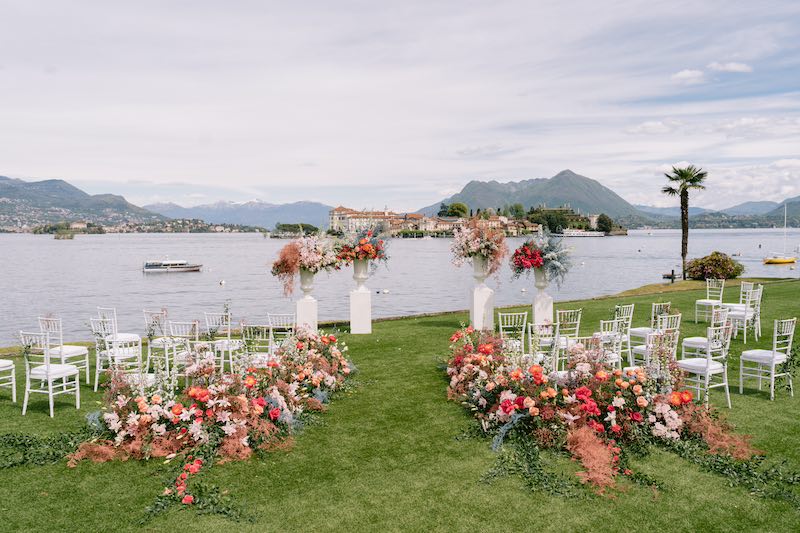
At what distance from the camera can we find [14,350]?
13.7 metres

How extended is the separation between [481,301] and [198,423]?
355 inches

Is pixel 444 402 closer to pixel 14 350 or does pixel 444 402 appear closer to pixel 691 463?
pixel 691 463

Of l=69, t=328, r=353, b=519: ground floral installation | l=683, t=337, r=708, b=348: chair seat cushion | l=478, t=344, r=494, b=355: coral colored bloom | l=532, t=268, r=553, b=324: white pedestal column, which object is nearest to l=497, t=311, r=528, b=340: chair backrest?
l=532, t=268, r=553, b=324: white pedestal column

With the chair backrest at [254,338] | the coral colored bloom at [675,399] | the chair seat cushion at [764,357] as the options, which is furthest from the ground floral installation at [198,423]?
the chair seat cushion at [764,357]

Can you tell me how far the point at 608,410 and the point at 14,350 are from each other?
43.6 ft

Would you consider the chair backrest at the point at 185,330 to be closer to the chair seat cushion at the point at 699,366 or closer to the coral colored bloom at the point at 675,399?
the coral colored bloom at the point at 675,399

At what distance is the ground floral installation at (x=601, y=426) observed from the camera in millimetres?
6383

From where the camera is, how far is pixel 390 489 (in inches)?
242

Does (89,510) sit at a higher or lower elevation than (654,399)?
lower

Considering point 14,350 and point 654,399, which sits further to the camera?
point 14,350

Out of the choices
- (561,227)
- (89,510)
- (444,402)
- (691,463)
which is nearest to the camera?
(89,510)

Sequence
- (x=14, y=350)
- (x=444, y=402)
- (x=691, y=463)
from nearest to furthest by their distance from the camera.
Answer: (x=691, y=463)
(x=444, y=402)
(x=14, y=350)

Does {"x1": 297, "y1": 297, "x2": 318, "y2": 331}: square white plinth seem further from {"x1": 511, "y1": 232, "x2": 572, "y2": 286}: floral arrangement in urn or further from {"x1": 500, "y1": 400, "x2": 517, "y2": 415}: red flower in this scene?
{"x1": 500, "y1": 400, "x2": 517, "y2": 415}: red flower

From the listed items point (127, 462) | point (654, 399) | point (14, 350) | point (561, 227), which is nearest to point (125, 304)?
point (14, 350)
